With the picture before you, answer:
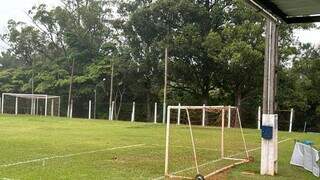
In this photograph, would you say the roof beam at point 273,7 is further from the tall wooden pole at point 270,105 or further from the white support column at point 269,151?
the white support column at point 269,151

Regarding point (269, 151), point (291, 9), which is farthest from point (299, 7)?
point (269, 151)

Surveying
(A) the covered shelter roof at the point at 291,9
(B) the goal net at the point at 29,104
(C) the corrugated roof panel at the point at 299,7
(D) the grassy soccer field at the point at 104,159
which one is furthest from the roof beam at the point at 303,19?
(B) the goal net at the point at 29,104

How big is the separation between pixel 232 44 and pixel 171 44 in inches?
251

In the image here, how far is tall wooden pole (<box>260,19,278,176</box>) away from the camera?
38.7ft

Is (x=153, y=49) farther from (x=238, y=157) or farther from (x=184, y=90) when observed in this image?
(x=238, y=157)

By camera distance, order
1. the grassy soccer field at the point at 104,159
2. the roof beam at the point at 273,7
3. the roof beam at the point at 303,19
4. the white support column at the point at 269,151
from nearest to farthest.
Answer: the roof beam at the point at 273,7 < the grassy soccer field at the point at 104,159 < the white support column at the point at 269,151 < the roof beam at the point at 303,19

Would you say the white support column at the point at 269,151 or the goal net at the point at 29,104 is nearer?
the white support column at the point at 269,151

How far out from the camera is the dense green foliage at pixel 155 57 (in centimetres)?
3769

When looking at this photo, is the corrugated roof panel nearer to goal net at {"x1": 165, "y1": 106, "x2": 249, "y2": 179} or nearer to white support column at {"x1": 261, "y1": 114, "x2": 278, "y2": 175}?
white support column at {"x1": 261, "y1": 114, "x2": 278, "y2": 175}

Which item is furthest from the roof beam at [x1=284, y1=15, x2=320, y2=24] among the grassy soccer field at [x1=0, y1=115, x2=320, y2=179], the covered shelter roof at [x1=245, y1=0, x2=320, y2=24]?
the grassy soccer field at [x1=0, y1=115, x2=320, y2=179]

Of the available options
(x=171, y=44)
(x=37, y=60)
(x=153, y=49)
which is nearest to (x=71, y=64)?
(x=37, y=60)

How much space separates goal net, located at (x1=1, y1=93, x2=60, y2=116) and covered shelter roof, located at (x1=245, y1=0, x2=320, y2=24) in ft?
119

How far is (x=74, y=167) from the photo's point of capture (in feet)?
38.1

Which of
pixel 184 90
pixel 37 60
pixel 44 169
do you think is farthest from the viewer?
pixel 37 60
